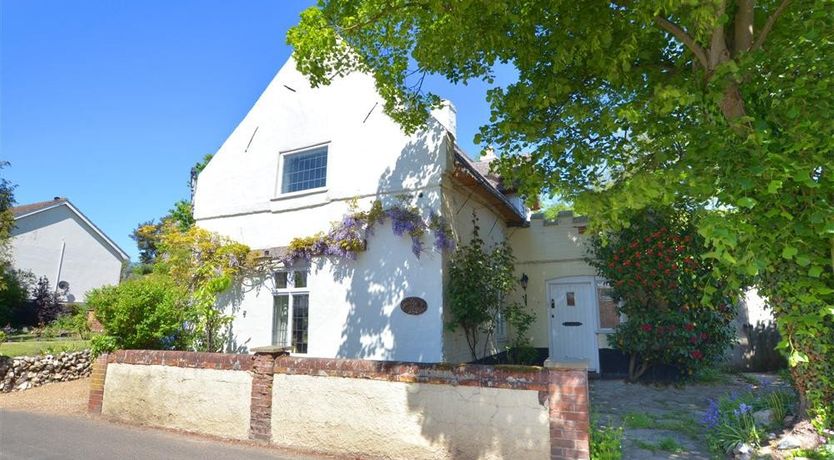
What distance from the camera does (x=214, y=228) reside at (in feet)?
40.7

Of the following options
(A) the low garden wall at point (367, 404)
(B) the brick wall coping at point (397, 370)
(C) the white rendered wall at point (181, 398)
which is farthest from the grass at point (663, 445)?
(C) the white rendered wall at point (181, 398)

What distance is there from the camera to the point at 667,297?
962 cm

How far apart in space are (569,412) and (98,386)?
8.22 meters

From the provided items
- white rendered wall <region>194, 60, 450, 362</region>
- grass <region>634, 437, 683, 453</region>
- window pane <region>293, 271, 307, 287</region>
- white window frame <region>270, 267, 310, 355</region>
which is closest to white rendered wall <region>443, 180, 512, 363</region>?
white rendered wall <region>194, 60, 450, 362</region>

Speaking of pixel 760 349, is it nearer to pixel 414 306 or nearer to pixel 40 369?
pixel 414 306

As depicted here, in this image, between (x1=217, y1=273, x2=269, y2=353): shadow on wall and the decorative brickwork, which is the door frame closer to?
the decorative brickwork

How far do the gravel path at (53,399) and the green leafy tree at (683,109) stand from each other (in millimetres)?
7915

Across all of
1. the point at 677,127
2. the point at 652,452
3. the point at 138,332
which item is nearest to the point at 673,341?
the point at 652,452

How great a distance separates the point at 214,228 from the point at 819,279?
1241 centimetres

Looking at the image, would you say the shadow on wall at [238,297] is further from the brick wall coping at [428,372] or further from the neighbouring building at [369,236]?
the brick wall coping at [428,372]

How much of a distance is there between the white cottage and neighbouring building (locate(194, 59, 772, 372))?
0.03m

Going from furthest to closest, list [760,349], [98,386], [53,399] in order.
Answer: [760,349] → [53,399] → [98,386]

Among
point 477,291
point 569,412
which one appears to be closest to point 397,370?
point 569,412

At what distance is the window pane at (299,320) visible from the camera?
10617 millimetres
